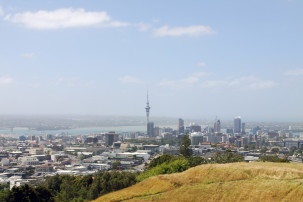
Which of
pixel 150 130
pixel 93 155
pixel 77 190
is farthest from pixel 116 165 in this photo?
pixel 150 130

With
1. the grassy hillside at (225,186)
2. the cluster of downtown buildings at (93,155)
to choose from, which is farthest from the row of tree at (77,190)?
the cluster of downtown buildings at (93,155)

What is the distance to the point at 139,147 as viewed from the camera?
96938 millimetres

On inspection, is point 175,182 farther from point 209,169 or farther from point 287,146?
point 287,146

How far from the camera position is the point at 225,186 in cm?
1291

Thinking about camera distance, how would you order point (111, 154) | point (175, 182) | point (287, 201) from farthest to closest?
point (111, 154)
point (175, 182)
point (287, 201)

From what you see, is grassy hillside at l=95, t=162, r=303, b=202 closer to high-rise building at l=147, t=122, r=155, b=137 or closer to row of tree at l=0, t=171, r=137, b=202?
row of tree at l=0, t=171, r=137, b=202

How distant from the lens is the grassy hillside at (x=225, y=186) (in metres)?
11.8

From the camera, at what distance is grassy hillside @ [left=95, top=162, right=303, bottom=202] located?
11844mm

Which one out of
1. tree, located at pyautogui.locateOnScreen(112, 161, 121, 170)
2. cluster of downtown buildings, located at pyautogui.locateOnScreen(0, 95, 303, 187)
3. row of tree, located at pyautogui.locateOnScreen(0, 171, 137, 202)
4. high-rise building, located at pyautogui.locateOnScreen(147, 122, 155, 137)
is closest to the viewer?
row of tree, located at pyautogui.locateOnScreen(0, 171, 137, 202)

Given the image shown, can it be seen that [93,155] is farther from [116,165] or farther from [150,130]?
[150,130]

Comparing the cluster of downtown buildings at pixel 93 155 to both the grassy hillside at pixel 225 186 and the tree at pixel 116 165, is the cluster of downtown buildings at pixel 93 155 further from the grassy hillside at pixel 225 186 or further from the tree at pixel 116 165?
the grassy hillside at pixel 225 186

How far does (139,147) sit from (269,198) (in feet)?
282

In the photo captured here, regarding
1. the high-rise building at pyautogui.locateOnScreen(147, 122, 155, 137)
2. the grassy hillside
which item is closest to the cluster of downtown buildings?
the high-rise building at pyautogui.locateOnScreen(147, 122, 155, 137)

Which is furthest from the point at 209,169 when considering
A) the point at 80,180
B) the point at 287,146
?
the point at 287,146
